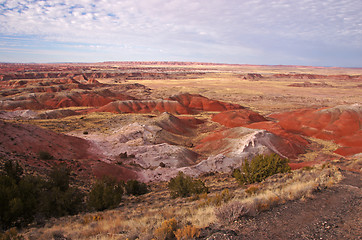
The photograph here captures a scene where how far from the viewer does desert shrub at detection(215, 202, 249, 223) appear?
22.3 feet

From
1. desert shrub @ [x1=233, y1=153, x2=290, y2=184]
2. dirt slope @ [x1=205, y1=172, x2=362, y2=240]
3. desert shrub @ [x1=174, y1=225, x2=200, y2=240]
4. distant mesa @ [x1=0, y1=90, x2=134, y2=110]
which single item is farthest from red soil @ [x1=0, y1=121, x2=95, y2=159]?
distant mesa @ [x1=0, y1=90, x2=134, y2=110]

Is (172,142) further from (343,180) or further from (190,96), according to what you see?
(190,96)

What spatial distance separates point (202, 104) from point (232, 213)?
60.9 metres

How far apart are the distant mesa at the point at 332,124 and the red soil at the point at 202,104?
20.0m

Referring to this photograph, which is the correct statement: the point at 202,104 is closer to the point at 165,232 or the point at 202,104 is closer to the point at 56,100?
the point at 56,100

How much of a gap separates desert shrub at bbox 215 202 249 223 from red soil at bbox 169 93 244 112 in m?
57.7

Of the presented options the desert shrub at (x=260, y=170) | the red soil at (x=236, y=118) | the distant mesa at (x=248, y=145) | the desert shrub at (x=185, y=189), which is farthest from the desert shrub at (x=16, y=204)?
the red soil at (x=236, y=118)

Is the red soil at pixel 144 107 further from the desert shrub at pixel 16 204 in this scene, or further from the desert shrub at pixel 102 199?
the desert shrub at pixel 16 204

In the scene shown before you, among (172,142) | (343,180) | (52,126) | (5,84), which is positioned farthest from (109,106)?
(5,84)

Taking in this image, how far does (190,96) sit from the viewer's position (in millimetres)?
71438

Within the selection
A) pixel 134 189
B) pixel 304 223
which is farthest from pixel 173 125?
pixel 304 223

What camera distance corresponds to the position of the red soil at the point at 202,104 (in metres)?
64.9

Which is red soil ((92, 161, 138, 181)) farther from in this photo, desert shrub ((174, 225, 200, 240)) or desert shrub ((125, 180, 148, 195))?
desert shrub ((174, 225, 200, 240))

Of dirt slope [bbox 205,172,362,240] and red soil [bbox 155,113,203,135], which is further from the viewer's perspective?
red soil [bbox 155,113,203,135]
